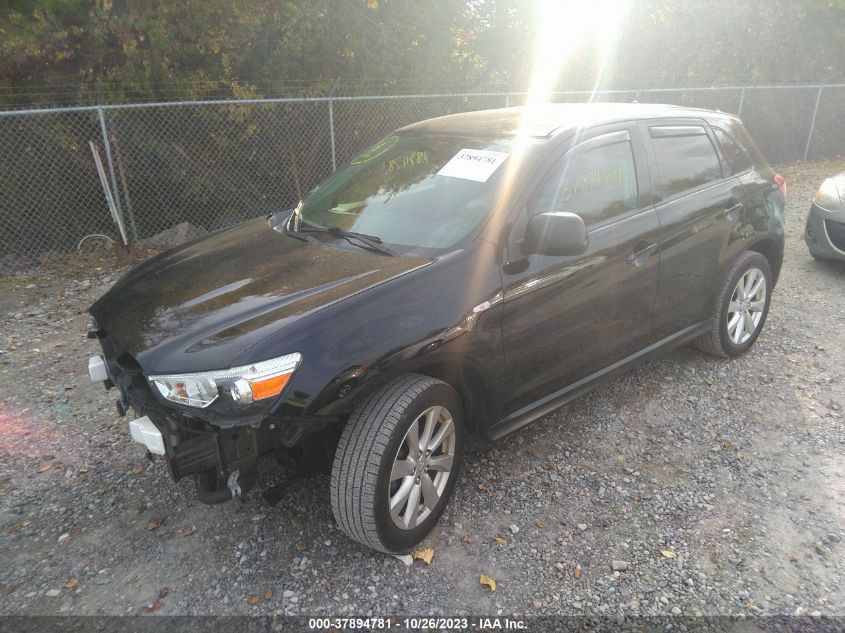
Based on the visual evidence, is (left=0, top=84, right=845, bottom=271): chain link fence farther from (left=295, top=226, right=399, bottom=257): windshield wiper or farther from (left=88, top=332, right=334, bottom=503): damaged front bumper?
(left=88, top=332, right=334, bottom=503): damaged front bumper

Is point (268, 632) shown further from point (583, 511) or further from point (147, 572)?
point (583, 511)

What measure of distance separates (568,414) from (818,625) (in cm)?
173

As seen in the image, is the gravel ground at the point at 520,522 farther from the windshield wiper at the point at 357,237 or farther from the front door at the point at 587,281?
the windshield wiper at the point at 357,237

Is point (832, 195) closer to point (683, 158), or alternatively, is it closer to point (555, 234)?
point (683, 158)

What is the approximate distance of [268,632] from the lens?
2451 mm

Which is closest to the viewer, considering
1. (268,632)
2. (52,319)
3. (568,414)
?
(268,632)

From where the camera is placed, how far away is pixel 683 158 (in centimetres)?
403

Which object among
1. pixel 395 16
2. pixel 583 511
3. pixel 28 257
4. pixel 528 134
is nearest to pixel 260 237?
pixel 528 134

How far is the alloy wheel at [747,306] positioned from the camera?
14.8 feet

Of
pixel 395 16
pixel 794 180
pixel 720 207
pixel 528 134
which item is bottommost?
pixel 794 180

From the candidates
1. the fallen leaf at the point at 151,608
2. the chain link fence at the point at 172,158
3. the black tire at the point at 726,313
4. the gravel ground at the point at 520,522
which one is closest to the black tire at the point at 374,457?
the gravel ground at the point at 520,522

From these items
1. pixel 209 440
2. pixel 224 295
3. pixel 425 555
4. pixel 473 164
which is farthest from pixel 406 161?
pixel 425 555

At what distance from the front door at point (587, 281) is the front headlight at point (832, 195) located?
3847 mm

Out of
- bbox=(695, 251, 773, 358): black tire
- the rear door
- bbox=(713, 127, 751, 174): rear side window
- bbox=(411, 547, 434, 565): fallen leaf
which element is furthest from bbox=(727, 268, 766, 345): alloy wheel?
bbox=(411, 547, 434, 565): fallen leaf
